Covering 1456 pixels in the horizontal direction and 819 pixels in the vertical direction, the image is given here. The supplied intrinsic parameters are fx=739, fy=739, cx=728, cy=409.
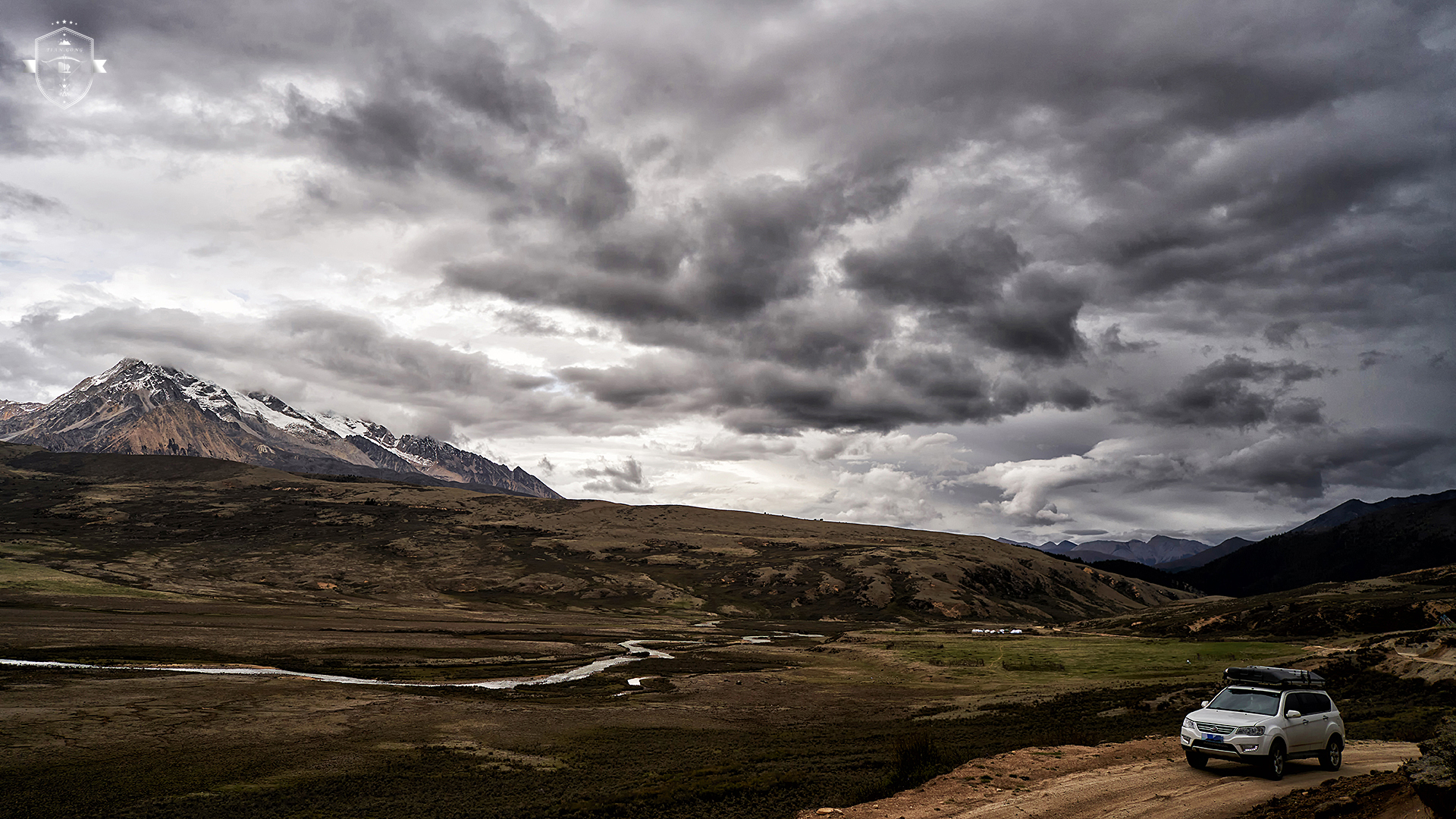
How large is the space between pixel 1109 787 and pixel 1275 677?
288 inches

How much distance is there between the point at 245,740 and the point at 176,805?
13.4 meters

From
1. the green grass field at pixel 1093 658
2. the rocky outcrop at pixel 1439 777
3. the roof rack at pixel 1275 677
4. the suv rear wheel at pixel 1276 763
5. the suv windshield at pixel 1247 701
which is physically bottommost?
the green grass field at pixel 1093 658

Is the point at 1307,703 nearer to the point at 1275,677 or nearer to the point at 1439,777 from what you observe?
the point at 1275,677

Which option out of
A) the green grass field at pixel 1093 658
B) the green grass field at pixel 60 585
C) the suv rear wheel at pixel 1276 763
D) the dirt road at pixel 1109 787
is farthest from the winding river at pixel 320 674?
the green grass field at pixel 60 585

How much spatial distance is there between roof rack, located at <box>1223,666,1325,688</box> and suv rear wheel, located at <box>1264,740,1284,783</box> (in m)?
2.54

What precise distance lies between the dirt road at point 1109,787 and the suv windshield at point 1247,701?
2068 mm

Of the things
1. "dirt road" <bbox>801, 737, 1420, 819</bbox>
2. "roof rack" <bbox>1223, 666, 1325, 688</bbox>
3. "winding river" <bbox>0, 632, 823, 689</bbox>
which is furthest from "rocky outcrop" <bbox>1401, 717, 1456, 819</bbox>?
"winding river" <bbox>0, 632, 823, 689</bbox>

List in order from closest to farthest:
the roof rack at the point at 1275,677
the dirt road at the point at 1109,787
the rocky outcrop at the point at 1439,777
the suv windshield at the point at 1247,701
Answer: the rocky outcrop at the point at 1439,777 → the dirt road at the point at 1109,787 → the suv windshield at the point at 1247,701 → the roof rack at the point at 1275,677

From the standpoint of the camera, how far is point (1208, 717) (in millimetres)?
25438

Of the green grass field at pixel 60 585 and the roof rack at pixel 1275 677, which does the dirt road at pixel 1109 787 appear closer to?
the roof rack at pixel 1275 677

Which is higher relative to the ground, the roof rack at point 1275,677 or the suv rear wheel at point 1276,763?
the roof rack at point 1275,677

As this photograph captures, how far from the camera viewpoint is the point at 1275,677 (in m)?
26.1

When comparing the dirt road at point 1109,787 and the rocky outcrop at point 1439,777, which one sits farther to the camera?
the dirt road at point 1109,787

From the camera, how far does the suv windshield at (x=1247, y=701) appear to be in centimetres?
2473
